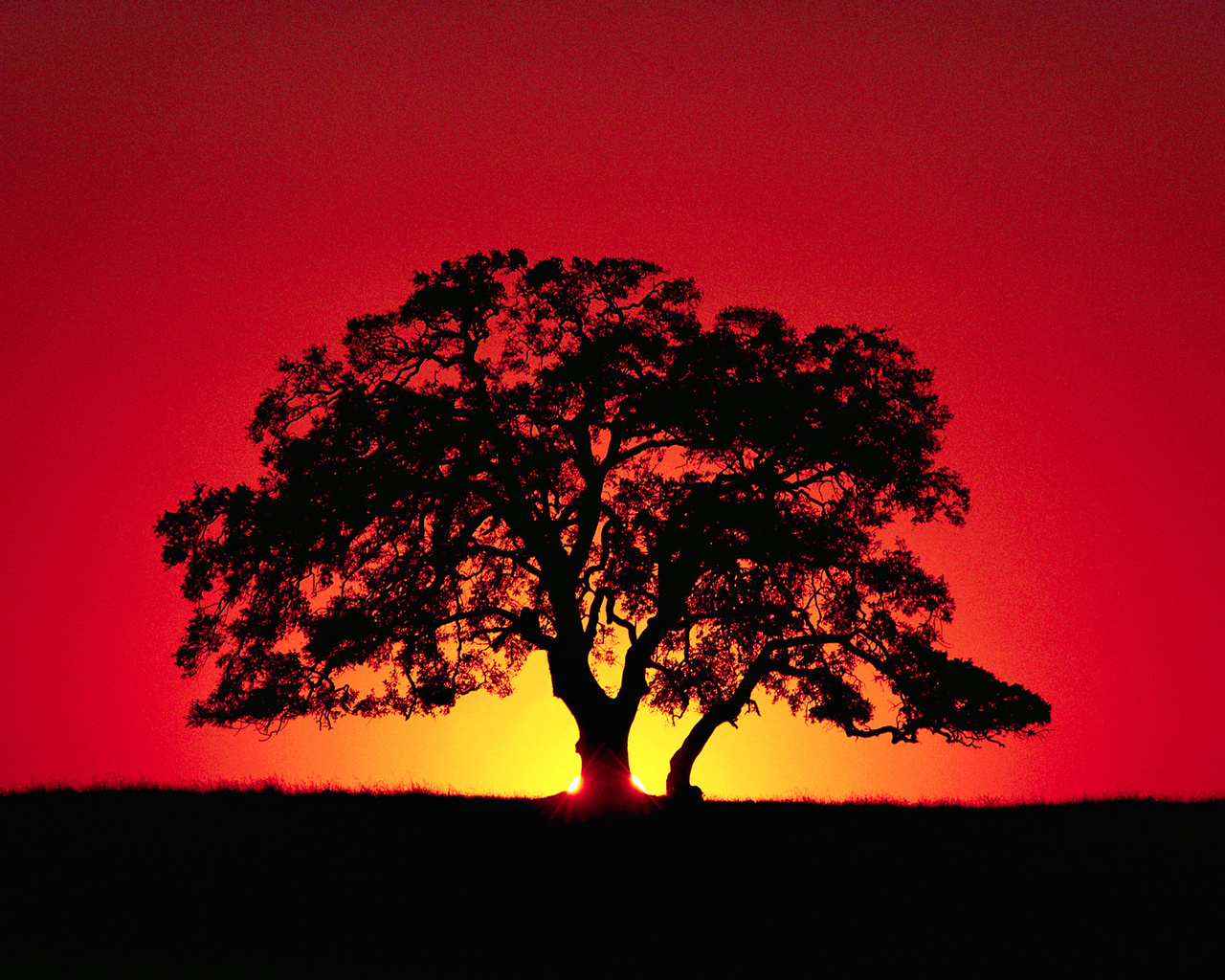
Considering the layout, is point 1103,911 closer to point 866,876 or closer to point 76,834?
point 866,876

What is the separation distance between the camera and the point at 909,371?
26016 mm

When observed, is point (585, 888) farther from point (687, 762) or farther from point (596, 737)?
point (687, 762)

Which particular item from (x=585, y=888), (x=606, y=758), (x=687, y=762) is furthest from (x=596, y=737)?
(x=585, y=888)

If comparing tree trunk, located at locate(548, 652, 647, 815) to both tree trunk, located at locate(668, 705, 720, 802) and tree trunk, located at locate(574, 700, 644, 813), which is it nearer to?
tree trunk, located at locate(574, 700, 644, 813)

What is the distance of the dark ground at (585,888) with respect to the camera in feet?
59.9

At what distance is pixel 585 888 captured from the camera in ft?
70.4

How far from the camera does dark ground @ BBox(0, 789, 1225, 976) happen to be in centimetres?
1825

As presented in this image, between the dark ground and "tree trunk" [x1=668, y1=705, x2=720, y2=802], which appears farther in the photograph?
"tree trunk" [x1=668, y1=705, x2=720, y2=802]

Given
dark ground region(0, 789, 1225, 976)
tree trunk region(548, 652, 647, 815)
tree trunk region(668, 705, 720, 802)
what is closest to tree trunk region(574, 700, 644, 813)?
tree trunk region(548, 652, 647, 815)

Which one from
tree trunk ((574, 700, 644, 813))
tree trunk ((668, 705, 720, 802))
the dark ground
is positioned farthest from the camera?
tree trunk ((668, 705, 720, 802))

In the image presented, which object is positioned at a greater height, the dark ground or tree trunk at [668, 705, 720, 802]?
tree trunk at [668, 705, 720, 802]

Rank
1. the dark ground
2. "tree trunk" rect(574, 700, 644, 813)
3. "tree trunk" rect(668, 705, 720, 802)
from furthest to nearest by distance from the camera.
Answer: "tree trunk" rect(668, 705, 720, 802), "tree trunk" rect(574, 700, 644, 813), the dark ground

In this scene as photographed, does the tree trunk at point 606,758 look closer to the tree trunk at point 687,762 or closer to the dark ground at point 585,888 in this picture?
the dark ground at point 585,888

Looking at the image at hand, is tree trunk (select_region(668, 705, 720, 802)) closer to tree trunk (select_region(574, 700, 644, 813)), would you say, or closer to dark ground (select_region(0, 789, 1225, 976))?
dark ground (select_region(0, 789, 1225, 976))
